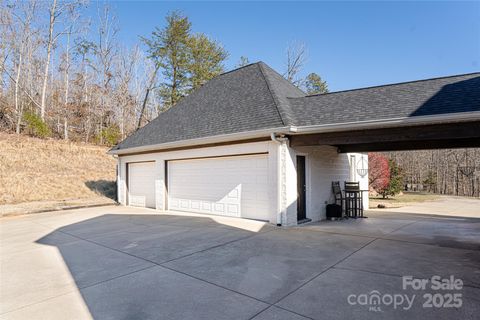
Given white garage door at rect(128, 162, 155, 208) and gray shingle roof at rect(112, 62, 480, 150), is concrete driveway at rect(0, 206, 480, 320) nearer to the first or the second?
gray shingle roof at rect(112, 62, 480, 150)

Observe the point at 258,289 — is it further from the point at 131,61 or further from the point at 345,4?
the point at 131,61

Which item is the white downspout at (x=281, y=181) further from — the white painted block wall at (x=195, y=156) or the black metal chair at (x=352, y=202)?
the black metal chair at (x=352, y=202)

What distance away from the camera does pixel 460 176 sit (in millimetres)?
18344

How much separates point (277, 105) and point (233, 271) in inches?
210

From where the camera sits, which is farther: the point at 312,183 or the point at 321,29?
the point at 321,29

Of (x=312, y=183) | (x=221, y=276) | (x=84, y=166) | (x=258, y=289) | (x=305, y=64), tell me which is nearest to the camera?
(x=258, y=289)

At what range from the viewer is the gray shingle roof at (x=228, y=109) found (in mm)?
8375

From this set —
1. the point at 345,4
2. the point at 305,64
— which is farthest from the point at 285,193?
the point at 305,64

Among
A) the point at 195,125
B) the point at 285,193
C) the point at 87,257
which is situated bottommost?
the point at 87,257

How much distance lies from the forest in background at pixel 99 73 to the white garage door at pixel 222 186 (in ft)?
42.8

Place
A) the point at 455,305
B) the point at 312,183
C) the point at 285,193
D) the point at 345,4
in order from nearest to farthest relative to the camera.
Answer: the point at 455,305
the point at 285,193
the point at 312,183
the point at 345,4

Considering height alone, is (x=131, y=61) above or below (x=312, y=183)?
above

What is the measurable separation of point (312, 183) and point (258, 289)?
561cm

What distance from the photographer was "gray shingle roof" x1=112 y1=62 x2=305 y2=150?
27.5 ft
